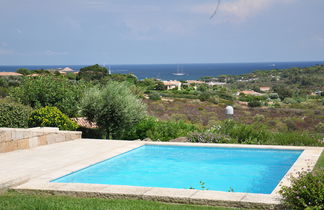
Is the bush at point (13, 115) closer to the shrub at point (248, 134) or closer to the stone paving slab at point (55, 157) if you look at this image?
the stone paving slab at point (55, 157)

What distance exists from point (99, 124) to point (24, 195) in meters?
7.37

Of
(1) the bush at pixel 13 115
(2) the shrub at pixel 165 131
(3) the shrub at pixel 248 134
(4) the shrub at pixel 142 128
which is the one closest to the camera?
(3) the shrub at pixel 248 134

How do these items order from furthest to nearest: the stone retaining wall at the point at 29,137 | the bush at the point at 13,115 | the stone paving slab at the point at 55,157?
the bush at the point at 13,115 < the stone retaining wall at the point at 29,137 < the stone paving slab at the point at 55,157

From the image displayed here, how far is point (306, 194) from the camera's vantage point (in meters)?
4.85

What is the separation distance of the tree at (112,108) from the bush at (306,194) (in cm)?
839

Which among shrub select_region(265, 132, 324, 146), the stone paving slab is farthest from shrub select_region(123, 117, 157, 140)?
shrub select_region(265, 132, 324, 146)

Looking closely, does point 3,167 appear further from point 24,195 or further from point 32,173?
point 24,195

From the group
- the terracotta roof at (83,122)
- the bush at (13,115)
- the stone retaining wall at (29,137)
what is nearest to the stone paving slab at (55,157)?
the stone retaining wall at (29,137)

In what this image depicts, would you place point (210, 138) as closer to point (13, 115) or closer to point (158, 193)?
point (13, 115)

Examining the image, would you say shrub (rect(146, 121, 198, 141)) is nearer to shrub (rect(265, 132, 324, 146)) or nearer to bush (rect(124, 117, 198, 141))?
bush (rect(124, 117, 198, 141))

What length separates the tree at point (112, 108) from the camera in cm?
1295

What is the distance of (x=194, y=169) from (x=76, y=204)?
410cm

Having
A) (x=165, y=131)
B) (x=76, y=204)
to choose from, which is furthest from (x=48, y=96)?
(x=76, y=204)

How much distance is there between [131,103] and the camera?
13.1m
